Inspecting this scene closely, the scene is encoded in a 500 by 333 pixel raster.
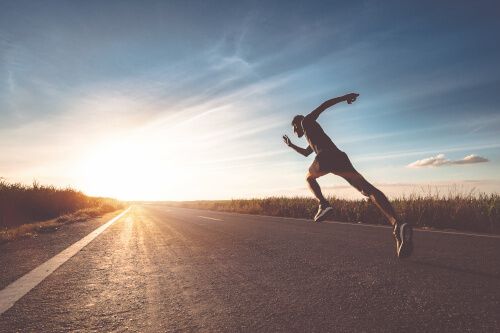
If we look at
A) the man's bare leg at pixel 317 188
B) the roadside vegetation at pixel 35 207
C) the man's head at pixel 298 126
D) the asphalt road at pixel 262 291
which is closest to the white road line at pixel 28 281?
the asphalt road at pixel 262 291

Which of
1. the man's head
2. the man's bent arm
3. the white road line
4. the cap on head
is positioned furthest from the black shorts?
the white road line

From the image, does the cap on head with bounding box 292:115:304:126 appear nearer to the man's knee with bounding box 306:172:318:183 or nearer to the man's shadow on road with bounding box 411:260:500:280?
the man's knee with bounding box 306:172:318:183

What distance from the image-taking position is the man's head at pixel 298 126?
4.73 meters

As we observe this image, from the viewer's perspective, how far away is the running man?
12.4ft

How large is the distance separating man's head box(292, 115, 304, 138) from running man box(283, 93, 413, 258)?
0.15 ft

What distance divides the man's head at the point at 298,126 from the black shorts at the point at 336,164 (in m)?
0.65

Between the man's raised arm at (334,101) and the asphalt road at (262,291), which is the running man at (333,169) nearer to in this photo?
the man's raised arm at (334,101)

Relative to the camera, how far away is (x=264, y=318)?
2.08 metres

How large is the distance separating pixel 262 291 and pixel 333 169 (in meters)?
2.13

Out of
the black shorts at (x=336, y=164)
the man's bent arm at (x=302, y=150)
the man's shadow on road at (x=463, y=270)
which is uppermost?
the man's bent arm at (x=302, y=150)

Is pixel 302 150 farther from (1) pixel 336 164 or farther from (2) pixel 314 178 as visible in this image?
(1) pixel 336 164

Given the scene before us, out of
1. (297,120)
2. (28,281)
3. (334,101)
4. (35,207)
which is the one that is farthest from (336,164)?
(35,207)

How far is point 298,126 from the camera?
4.75m

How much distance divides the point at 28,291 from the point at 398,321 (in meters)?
3.19
